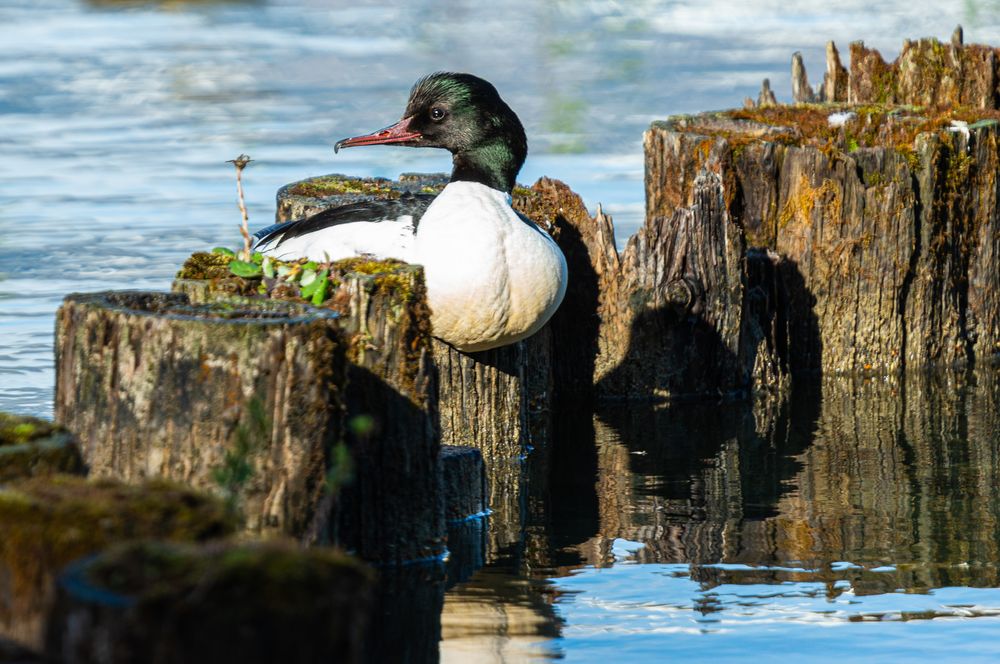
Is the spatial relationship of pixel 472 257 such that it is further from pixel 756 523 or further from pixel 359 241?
pixel 756 523

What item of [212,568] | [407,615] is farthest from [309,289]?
→ [212,568]

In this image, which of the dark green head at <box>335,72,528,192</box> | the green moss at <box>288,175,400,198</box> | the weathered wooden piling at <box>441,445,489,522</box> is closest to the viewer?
the weathered wooden piling at <box>441,445,489,522</box>

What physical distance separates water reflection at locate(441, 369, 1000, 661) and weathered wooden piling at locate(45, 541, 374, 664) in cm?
202

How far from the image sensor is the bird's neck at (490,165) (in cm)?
741

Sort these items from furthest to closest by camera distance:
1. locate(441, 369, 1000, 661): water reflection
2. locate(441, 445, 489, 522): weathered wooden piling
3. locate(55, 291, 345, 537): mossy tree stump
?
locate(441, 445, 489, 522): weathered wooden piling → locate(441, 369, 1000, 661): water reflection → locate(55, 291, 345, 537): mossy tree stump

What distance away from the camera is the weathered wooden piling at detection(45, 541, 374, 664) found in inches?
117

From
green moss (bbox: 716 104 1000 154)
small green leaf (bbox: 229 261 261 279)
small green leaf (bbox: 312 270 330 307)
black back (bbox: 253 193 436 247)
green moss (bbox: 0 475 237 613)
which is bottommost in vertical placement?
green moss (bbox: 0 475 237 613)

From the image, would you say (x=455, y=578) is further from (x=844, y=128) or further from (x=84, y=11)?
(x=84, y=11)

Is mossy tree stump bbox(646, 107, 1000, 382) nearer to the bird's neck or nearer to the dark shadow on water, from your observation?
the bird's neck

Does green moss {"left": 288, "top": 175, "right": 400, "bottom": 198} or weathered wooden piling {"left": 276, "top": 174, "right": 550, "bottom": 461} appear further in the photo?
green moss {"left": 288, "top": 175, "right": 400, "bottom": 198}

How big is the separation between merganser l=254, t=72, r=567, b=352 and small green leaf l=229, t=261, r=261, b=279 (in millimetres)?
507

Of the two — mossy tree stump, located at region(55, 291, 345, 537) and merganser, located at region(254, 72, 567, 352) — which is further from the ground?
merganser, located at region(254, 72, 567, 352)

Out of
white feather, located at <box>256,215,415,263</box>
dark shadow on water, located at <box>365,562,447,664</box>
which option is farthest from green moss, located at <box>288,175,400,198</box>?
dark shadow on water, located at <box>365,562,447,664</box>

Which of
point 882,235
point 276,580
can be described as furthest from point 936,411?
point 276,580
